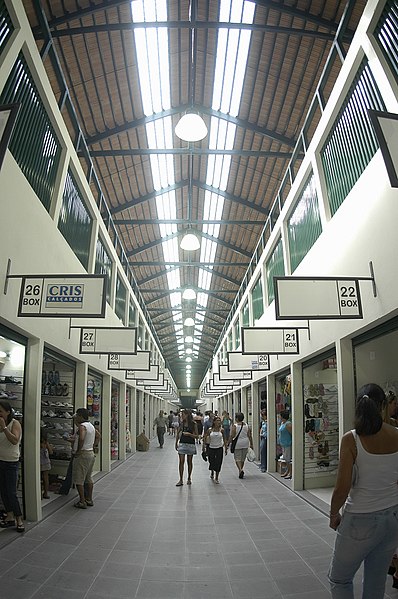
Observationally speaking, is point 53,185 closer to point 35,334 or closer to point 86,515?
point 35,334

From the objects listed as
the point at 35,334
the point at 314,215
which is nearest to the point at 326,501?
the point at 314,215

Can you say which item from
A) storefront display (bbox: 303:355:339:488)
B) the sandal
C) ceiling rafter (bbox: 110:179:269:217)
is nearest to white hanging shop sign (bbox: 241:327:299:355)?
storefront display (bbox: 303:355:339:488)

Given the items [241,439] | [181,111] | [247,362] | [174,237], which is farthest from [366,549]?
[174,237]

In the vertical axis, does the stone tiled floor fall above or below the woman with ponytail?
below

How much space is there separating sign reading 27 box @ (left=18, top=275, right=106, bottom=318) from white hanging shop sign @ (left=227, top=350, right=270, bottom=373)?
21.8ft

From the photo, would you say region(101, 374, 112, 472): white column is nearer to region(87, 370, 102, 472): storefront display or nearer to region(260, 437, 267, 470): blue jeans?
region(87, 370, 102, 472): storefront display

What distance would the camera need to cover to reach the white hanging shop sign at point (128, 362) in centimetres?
1173

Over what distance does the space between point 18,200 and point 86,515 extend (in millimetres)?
4615

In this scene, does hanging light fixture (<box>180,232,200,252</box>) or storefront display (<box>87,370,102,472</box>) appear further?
hanging light fixture (<box>180,232,200,252</box>)

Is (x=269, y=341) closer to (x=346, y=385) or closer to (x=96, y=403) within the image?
(x=346, y=385)

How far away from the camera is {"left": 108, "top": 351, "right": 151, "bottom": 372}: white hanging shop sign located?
38.5ft

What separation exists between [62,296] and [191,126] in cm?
400

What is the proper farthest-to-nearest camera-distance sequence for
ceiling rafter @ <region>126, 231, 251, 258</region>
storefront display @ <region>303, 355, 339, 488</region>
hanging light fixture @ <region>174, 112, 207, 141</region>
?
ceiling rafter @ <region>126, 231, 251, 258</region>, storefront display @ <region>303, 355, 339, 488</region>, hanging light fixture @ <region>174, 112, 207, 141</region>

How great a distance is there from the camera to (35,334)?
660 centimetres
